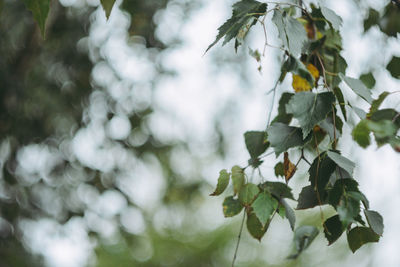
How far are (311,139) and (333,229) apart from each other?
0.41 ft

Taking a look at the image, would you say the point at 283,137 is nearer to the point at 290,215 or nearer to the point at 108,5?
the point at 290,215

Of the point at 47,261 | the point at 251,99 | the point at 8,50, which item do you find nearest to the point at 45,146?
the point at 8,50

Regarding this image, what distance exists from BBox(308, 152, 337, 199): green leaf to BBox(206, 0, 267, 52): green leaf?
0.20m

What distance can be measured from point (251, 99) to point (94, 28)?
108cm

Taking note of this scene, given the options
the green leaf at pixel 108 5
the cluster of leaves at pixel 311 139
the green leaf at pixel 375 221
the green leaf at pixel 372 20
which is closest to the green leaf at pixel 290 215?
the cluster of leaves at pixel 311 139

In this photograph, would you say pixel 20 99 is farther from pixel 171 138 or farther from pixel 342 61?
pixel 342 61

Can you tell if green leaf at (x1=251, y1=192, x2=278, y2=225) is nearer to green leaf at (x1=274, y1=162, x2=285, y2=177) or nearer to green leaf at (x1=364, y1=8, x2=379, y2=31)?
green leaf at (x1=274, y1=162, x2=285, y2=177)

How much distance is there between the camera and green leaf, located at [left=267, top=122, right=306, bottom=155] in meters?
0.55

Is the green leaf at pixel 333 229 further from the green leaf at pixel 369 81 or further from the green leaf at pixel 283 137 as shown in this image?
the green leaf at pixel 369 81

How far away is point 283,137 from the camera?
0.56m

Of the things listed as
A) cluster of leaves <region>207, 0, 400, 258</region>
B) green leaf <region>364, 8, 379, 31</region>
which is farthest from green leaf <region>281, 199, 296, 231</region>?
green leaf <region>364, 8, 379, 31</region>

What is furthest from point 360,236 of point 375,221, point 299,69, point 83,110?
point 83,110

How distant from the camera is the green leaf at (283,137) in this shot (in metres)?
0.55

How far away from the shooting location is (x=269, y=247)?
6.75m
